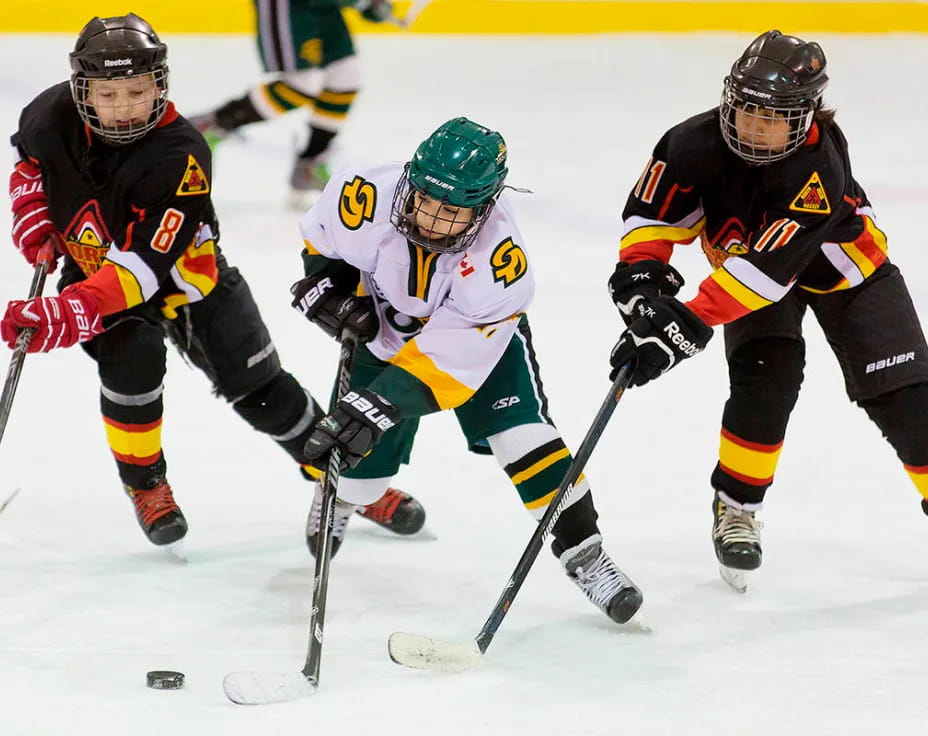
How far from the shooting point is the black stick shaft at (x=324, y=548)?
2.33 m

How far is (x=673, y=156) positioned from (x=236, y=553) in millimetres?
1201

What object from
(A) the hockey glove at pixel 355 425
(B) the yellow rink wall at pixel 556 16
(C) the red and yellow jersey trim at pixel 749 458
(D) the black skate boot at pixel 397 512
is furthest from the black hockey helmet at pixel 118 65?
(B) the yellow rink wall at pixel 556 16

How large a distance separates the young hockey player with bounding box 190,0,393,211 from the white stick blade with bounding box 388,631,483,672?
301 centimetres

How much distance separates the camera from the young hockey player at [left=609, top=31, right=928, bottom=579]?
101 inches

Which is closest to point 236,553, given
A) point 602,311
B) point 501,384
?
point 501,384

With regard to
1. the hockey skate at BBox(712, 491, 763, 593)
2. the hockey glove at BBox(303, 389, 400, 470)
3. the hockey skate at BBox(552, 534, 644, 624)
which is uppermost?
the hockey glove at BBox(303, 389, 400, 470)

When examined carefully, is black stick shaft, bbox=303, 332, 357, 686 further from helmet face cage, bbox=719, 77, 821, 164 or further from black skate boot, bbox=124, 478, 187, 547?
helmet face cage, bbox=719, 77, 821, 164

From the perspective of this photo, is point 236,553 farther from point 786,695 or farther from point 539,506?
point 786,695

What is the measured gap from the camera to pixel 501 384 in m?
2.62

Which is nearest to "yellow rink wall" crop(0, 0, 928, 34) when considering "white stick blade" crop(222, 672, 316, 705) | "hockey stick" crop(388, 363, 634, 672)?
"hockey stick" crop(388, 363, 634, 672)

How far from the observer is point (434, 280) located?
2.54m

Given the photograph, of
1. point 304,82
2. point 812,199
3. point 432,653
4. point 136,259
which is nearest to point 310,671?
point 432,653

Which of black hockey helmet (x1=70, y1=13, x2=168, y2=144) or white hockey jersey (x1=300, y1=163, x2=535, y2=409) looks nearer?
white hockey jersey (x1=300, y1=163, x2=535, y2=409)

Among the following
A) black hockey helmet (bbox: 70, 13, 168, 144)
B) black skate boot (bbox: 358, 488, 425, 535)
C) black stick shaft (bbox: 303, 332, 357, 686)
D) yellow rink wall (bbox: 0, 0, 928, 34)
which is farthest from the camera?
yellow rink wall (bbox: 0, 0, 928, 34)
